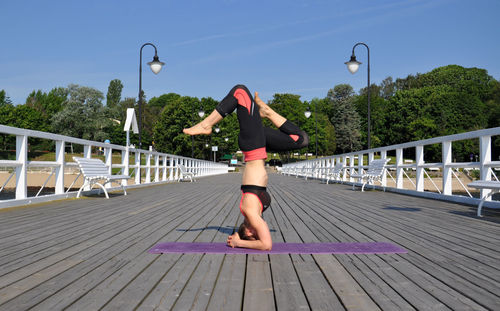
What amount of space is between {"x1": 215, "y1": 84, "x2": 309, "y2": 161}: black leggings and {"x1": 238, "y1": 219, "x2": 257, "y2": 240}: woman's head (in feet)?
1.93

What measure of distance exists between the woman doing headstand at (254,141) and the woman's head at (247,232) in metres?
0.01

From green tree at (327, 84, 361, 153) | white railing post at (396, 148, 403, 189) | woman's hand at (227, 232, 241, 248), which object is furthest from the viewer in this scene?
green tree at (327, 84, 361, 153)

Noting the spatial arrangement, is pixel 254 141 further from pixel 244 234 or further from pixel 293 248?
pixel 293 248

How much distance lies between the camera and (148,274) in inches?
101

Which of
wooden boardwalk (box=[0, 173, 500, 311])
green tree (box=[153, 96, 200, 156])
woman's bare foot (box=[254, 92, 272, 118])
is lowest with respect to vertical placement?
wooden boardwalk (box=[0, 173, 500, 311])

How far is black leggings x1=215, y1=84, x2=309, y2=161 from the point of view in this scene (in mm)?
3184

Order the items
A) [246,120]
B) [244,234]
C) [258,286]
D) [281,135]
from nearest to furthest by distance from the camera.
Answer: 1. [258,286]
2. [246,120]
3. [281,135]
4. [244,234]

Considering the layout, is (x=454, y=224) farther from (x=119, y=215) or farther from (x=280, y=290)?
(x=119, y=215)

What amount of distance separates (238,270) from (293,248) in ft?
2.74

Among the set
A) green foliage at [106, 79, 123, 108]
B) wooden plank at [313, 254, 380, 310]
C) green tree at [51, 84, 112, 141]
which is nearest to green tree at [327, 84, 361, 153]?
green tree at [51, 84, 112, 141]

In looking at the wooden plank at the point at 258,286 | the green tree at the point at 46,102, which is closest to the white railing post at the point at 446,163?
the wooden plank at the point at 258,286

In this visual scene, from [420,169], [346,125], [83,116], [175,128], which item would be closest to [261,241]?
[420,169]

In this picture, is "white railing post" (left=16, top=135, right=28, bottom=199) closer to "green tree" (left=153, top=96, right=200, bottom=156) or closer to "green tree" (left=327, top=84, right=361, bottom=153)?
"green tree" (left=153, top=96, right=200, bottom=156)

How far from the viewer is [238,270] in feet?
8.80
